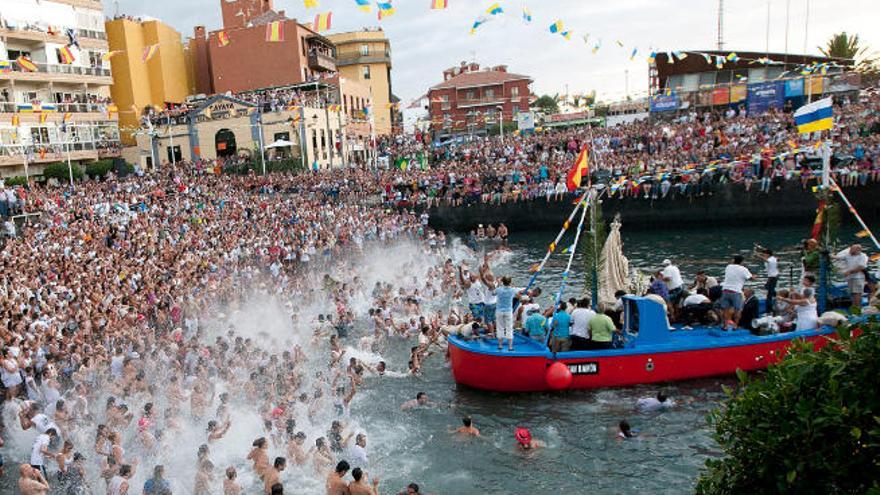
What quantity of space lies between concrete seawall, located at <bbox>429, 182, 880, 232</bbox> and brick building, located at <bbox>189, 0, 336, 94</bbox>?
22.1 m

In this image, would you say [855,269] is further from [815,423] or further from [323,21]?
[323,21]

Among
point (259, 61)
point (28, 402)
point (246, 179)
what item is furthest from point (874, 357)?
point (259, 61)

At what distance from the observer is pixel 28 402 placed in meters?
12.6

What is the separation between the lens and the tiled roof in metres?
73.3

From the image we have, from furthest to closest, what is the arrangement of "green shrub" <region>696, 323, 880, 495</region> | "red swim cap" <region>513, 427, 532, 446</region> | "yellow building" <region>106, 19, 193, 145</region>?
"yellow building" <region>106, 19, 193, 145</region> < "red swim cap" <region>513, 427, 532, 446</region> < "green shrub" <region>696, 323, 880, 495</region>

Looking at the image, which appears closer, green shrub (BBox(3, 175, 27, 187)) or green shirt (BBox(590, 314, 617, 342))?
green shirt (BBox(590, 314, 617, 342))

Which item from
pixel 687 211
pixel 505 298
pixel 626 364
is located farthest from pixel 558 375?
pixel 687 211

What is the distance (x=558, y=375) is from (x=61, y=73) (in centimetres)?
4169

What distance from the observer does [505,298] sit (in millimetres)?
13570

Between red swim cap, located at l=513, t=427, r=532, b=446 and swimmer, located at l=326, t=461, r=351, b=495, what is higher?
swimmer, located at l=326, t=461, r=351, b=495

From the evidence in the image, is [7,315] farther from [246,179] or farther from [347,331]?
[246,179]

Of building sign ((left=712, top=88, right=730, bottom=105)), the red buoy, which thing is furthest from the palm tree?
the red buoy

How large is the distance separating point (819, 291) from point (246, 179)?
109 feet

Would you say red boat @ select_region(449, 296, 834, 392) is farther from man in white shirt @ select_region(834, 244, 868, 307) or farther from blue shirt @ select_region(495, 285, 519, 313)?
man in white shirt @ select_region(834, 244, 868, 307)
